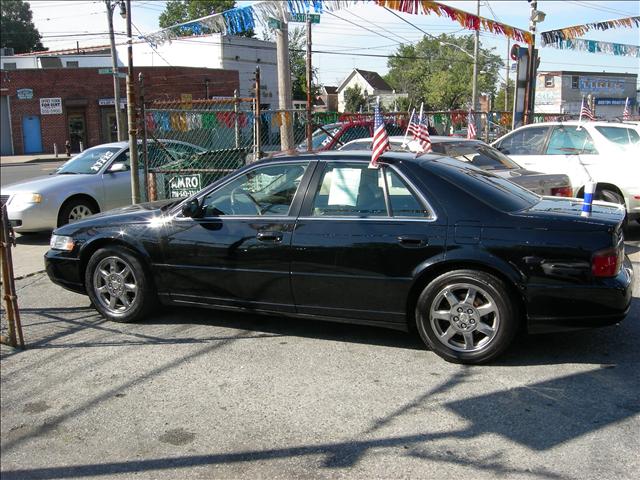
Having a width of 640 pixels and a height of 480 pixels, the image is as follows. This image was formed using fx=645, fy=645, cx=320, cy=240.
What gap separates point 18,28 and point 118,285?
278ft

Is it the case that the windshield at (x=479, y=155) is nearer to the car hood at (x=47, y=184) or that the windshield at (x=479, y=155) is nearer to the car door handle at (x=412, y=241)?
the car door handle at (x=412, y=241)

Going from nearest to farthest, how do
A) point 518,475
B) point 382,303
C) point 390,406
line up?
point 518,475 < point 390,406 < point 382,303

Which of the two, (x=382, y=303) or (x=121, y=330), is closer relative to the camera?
(x=382, y=303)

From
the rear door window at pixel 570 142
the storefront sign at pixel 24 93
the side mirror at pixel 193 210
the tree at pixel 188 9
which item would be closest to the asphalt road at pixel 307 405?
the side mirror at pixel 193 210

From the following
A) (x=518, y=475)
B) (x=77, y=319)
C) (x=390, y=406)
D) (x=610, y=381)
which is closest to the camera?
(x=518, y=475)

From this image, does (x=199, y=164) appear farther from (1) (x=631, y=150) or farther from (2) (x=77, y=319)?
(1) (x=631, y=150)

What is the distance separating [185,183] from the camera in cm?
991

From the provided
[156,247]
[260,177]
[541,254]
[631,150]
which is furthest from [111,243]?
[631,150]

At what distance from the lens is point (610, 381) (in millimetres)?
4488

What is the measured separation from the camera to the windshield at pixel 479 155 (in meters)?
9.21

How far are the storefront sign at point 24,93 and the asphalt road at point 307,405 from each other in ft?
118

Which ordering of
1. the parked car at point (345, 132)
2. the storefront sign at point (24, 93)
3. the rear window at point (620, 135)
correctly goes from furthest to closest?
the storefront sign at point (24, 93), the parked car at point (345, 132), the rear window at point (620, 135)

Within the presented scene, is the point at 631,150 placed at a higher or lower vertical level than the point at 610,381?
higher

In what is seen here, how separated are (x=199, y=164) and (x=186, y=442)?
7.14 metres
